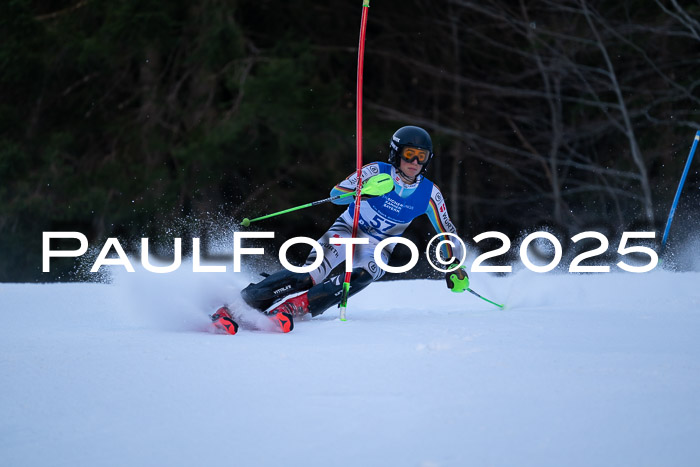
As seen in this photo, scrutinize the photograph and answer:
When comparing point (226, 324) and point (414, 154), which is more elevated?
point (414, 154)

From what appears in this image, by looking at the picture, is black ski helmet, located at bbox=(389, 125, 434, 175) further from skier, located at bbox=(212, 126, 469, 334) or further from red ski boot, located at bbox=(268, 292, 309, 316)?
red ski boot, located at bbox=(268, 292, 309, 316)

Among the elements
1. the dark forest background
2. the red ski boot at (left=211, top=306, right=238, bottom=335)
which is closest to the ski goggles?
the red ski boot at (left=211, top=306, right=238, bottom=335)

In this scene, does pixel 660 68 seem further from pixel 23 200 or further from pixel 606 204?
pixel 23 200

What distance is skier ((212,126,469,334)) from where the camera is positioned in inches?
217

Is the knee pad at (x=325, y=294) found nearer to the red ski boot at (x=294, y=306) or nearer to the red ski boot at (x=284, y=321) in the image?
the red ski boot at (x=294, y=306)

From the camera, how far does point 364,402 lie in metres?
3.20

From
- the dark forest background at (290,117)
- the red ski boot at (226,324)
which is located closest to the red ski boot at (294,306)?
the red ski boot at (226,324)

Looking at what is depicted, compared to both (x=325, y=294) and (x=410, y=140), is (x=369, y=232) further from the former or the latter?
(x=410, y=140)

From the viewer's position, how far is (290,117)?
1438 centimetres

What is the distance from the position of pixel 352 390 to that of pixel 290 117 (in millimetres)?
11353

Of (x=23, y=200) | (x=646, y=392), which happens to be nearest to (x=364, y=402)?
(x=646, y=392)

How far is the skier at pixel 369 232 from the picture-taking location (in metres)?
5.50

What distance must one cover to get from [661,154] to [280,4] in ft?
25.4

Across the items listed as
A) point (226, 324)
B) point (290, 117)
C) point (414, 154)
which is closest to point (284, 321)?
point (226, 324)
